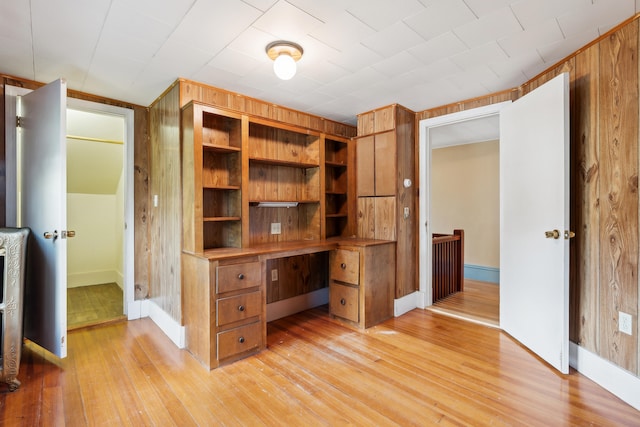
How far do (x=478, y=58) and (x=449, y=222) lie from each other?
141 inches

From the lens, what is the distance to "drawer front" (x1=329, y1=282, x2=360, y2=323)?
296 centimetres

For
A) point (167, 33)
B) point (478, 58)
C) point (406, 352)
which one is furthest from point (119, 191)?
point (478, 58)

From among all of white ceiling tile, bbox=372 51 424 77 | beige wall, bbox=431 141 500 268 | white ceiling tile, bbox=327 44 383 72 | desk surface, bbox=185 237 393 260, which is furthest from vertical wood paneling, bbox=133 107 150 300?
beige wall, bbox=431 141 500 268

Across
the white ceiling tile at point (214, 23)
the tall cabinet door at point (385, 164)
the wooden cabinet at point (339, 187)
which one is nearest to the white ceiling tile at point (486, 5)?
the white ceiling tile at point (214, 23)

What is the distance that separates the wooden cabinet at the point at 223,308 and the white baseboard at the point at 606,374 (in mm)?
2286

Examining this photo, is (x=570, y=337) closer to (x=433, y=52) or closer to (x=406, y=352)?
(x=406, y=352)

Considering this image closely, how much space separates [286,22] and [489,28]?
1243 mm

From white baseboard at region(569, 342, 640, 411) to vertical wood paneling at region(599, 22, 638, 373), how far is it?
51mm

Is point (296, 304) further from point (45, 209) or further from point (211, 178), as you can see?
point (45, 209)

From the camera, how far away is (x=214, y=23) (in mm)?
1787

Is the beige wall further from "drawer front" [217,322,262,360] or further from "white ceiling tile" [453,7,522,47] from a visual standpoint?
"drawer front" [217,322,262,360]

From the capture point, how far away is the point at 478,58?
88.4 inches

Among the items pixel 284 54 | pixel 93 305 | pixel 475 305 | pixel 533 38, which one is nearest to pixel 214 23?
pixel 284 54

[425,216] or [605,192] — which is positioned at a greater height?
[605,192]
